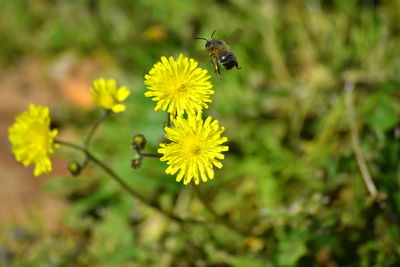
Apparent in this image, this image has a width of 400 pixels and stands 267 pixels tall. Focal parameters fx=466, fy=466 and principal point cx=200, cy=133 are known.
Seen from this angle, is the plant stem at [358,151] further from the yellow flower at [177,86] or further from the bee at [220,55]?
the yellow flower at [177,86]

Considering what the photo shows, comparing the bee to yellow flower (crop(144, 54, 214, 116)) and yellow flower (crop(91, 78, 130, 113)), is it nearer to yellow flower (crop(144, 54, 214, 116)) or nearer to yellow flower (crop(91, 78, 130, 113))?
yellow flower (crop(144, 54, 214, 116))

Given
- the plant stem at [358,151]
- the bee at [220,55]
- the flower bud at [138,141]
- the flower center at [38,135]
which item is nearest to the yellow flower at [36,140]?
the flower center at [38,135]

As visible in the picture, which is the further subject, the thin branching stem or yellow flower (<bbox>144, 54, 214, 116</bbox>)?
the thin branching stem

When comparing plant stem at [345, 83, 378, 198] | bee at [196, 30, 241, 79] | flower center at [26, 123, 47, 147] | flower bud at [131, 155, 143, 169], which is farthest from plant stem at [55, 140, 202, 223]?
plant stem at [345, 83, 378, 198]

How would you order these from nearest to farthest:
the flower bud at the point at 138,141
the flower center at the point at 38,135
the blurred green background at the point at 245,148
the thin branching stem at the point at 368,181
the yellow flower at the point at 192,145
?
the yellow flower at the point at 192,145
the flower bud at the point at 138,141
the flower center at the point at 38,135
the thin branching stem at the point at 368,181
the blurred green background at the point at 245,148

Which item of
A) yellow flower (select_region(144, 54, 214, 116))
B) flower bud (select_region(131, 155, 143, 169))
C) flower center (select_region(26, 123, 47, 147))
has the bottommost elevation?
flower bud (select_region(131, 155, 143, 169))

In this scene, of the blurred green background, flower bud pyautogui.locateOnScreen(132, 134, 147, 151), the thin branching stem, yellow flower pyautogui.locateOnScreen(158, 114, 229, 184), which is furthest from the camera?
the blurred green background
